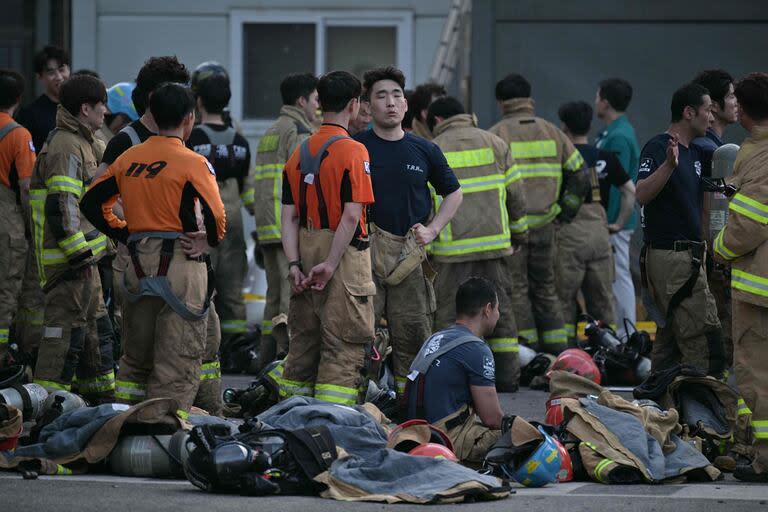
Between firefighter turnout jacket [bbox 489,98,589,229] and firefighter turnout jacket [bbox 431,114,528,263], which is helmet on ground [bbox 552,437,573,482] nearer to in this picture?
firefighter turnout jacket [bbox 431,114,528,263]

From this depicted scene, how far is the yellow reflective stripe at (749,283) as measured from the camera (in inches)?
314

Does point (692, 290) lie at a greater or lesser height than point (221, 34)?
lesser

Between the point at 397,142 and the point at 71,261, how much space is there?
2207mm

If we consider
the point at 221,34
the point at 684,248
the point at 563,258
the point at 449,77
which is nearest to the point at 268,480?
the point at 684,248

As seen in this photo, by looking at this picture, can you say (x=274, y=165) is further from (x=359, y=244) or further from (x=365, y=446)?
(x=365, y=446)

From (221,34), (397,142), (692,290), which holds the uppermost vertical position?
(221,34)

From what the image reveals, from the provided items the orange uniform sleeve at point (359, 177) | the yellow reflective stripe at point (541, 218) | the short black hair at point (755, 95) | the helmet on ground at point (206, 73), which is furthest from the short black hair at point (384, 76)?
the yellow reflective stripe at point (541, 218)

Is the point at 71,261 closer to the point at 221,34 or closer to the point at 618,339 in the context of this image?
the point at 618,339

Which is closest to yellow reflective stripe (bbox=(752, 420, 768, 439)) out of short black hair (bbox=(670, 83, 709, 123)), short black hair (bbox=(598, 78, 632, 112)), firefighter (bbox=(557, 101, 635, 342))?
short black hair (bbox=(670, 83, 709, 123))

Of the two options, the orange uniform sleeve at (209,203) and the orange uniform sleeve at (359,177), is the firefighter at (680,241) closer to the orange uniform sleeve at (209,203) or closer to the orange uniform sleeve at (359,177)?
the orange uniform sleeve at (359,177)

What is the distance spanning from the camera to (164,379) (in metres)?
8.19

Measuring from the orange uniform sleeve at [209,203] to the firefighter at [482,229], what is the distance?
12.4 feet

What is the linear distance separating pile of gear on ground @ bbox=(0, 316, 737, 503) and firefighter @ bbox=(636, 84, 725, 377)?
77 cm

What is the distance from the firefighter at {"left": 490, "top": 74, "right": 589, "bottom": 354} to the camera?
508 inches
